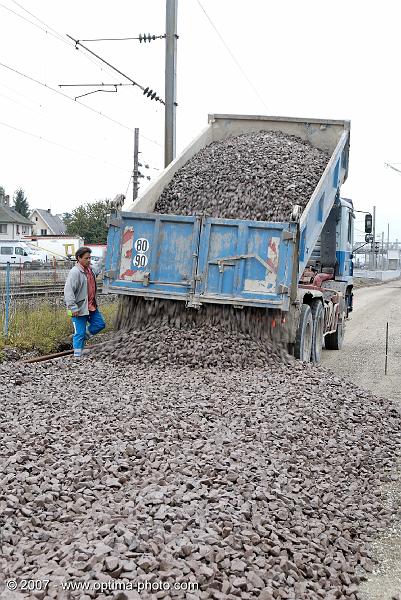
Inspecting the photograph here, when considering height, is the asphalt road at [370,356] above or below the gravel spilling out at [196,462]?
below

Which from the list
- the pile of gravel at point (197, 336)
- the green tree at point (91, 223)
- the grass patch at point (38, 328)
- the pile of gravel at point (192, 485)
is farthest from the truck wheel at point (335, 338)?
the green tree at point (91, 223)

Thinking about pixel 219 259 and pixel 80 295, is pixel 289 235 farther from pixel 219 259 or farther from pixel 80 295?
pixel 80 295

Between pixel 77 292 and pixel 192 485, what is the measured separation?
19.6 feet

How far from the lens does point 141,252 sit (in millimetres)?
10016

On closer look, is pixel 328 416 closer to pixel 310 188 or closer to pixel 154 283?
pixel 154 283

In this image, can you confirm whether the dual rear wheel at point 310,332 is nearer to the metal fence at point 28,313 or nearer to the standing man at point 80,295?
the standing man at point 80,295

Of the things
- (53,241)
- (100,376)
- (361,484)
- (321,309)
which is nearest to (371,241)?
(321,309)

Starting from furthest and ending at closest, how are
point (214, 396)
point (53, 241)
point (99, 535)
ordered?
point (53, 241) → point (214, 396) → point (99, 535)

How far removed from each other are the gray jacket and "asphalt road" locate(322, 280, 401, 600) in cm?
421

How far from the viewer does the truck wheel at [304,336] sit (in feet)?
34.6

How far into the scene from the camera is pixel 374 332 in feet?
58.4

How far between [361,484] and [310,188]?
5960mm

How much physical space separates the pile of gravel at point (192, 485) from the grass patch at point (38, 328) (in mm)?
3185

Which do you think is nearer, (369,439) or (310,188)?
(369,439)
